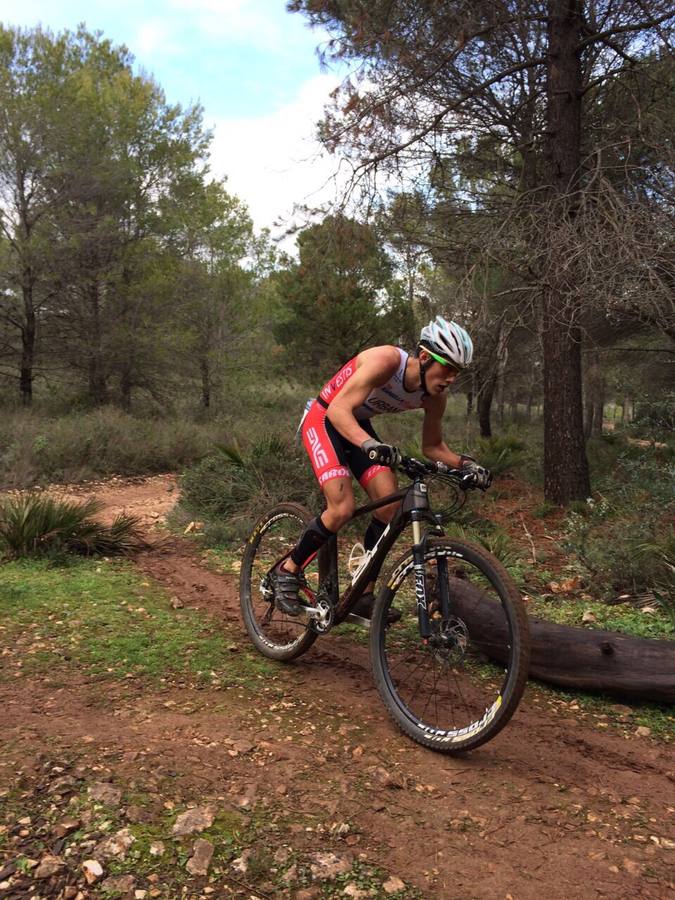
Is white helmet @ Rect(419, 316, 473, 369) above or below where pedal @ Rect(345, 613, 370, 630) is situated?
above

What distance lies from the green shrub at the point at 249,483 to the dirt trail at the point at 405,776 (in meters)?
4.22

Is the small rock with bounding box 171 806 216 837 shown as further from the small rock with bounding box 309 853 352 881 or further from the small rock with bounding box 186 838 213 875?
the small rock with bounding box 309 853 352 881

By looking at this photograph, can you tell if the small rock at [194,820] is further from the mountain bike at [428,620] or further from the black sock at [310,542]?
the black sock at [310,542]

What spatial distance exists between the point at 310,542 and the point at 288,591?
0.34 m

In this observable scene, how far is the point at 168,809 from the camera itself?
2.26m

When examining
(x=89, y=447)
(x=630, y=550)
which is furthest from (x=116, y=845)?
(x=89, y=447)

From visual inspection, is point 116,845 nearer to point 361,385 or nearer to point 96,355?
point 361,385

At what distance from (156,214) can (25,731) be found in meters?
17.2

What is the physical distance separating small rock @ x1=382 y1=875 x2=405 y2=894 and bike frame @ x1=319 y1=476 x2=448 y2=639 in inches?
43.6

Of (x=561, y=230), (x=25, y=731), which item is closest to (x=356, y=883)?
(x=25, y=731)

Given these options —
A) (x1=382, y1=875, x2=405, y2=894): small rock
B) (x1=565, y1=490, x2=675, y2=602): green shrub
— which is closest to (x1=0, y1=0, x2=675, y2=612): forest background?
(x1=565, y1=490, x2=675, y2=602): green shrub

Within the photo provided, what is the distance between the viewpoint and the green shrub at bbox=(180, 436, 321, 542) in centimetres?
779

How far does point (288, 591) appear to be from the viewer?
12.5 feet

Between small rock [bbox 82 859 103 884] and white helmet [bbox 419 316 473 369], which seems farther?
white helmet [bbox 419 316 473 369]
